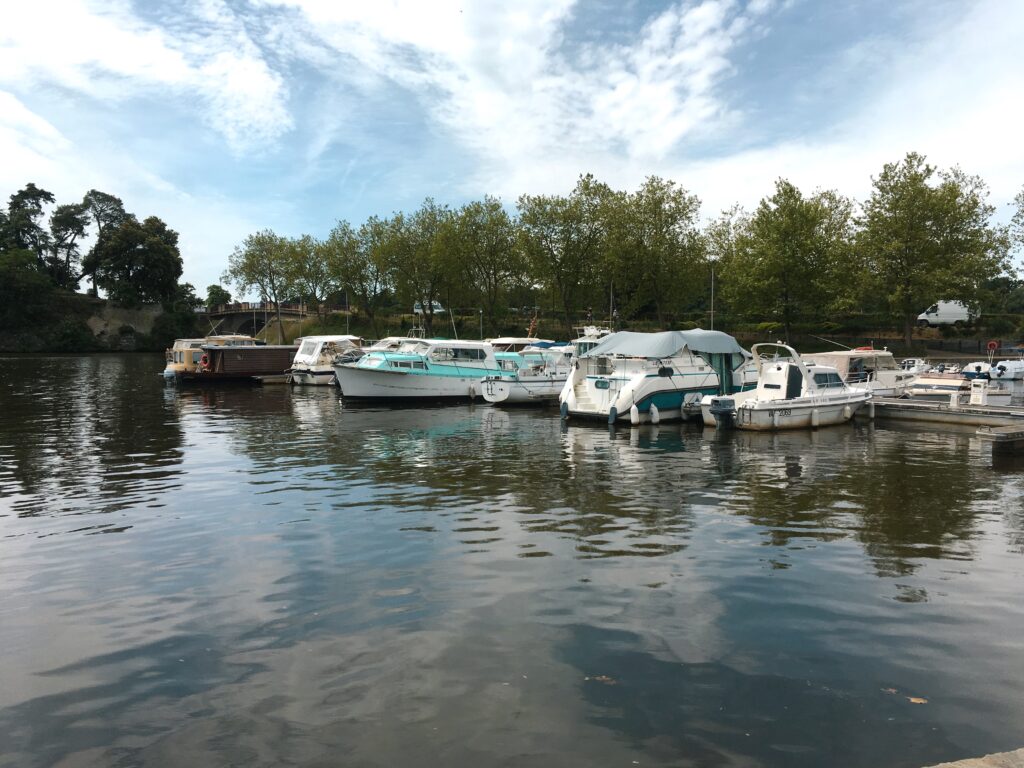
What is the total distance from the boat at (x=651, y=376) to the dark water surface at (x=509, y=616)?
9.53 meters

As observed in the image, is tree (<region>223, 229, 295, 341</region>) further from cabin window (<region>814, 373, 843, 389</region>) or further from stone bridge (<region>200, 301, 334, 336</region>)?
cabin window (<region>814, 373, 843, 389</region>)

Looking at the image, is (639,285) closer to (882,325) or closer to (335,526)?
(882,325)

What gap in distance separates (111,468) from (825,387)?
25.5 meters

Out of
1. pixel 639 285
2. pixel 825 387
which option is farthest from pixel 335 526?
pixel 639 285

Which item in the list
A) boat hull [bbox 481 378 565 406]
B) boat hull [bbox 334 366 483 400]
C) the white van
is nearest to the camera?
boat hull [bbox 481 378 565 406]

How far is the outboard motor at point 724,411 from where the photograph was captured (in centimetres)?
2595

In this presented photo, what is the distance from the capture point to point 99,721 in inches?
243

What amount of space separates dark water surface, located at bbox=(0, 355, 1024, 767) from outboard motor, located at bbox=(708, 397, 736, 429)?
25.1ft

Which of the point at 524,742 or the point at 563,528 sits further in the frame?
the point at 563,528

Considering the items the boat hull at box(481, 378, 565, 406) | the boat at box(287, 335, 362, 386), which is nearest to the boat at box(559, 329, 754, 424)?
the boat hull at box(481, 378, 565, 406)

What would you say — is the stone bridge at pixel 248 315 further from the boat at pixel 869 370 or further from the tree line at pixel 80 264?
the boat at pixel 869 370

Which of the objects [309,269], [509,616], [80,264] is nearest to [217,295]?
[80,264]

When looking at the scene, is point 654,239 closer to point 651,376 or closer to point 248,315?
point 651,376

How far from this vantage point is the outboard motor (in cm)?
2595
